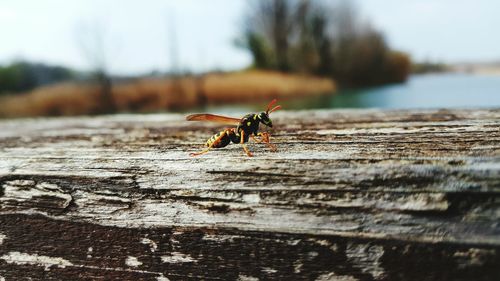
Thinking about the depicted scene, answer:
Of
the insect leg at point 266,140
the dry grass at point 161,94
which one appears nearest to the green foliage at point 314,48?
the dry grass at point 161,94

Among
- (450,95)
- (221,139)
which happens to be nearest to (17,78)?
(450,95)

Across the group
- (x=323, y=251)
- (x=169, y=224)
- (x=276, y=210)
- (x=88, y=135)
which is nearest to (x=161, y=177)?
(x=169, y=224)

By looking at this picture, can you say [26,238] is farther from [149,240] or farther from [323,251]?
[323,251]

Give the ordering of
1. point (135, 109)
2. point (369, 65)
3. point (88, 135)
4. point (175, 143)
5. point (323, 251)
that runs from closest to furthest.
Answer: point (323, 251)
point (175, 143)
point (88, 135)
point (135, 109)
point (369, 65)

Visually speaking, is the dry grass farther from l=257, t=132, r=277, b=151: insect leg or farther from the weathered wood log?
the weathered wood log

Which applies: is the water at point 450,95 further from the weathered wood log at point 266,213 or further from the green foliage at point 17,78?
the green foliage at point 17,78
